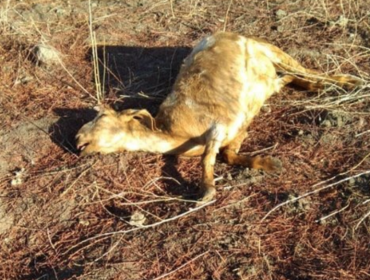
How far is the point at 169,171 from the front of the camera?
505cm

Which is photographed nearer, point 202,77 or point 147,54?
point 202,77

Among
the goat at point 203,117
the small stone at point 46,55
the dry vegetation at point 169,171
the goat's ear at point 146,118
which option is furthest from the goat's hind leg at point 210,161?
the small stone at point 46,55

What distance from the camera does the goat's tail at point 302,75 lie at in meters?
5.69

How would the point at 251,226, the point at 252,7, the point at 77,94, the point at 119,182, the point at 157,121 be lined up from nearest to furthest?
the point at 251,226 < the point at 119,182 < the point at 157,121 < the point at 77,94 < the point at 252,7

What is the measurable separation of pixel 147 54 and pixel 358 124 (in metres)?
2.48

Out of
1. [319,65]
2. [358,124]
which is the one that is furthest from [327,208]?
[319,65]

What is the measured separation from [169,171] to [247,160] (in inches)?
26.0

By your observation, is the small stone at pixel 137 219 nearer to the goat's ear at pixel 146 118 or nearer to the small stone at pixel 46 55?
the goat's ear at pixel 146 118

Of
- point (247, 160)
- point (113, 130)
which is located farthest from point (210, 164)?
point (113, 130)

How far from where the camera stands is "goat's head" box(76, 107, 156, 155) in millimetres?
5125

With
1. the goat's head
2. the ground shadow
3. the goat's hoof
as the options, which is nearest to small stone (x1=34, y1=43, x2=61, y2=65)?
the ground shadow

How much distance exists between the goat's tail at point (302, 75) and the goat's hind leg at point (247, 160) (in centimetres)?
107

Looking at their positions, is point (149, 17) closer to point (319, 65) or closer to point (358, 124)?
point (319, 65)

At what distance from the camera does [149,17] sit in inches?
285
